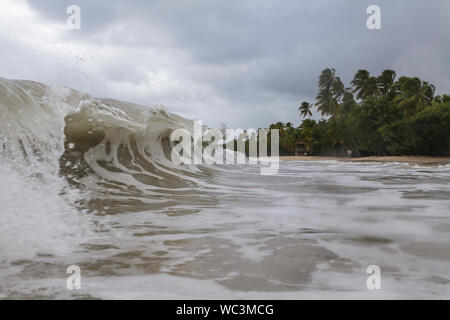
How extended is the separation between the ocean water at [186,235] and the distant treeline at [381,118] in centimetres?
2562

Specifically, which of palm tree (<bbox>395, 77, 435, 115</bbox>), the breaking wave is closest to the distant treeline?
palm tree (<bbox>395, 77, 435, 115</bbox>)

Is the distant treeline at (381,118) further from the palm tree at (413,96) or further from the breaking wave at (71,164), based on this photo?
the breaking wave at (71,164)

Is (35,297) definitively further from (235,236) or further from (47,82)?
(47,82)

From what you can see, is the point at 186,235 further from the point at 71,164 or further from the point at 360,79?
the point at 360,79

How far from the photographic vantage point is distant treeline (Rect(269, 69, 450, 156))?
26188 mm

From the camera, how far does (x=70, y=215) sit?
2.57 m

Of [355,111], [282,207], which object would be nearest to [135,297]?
[282,207]

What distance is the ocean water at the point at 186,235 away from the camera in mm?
1325

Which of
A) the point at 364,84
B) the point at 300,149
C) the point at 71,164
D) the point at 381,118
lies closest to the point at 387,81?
the point at 364,84

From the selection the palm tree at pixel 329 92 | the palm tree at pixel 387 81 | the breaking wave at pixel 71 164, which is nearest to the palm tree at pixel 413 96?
the palm tree at pixel 387 81

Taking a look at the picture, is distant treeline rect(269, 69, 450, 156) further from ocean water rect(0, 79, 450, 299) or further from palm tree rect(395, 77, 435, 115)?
ocean water rect(0, 79, 450, 299)

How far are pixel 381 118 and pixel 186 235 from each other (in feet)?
109

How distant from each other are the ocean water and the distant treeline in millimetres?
25619

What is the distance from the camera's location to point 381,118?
1224 inches
